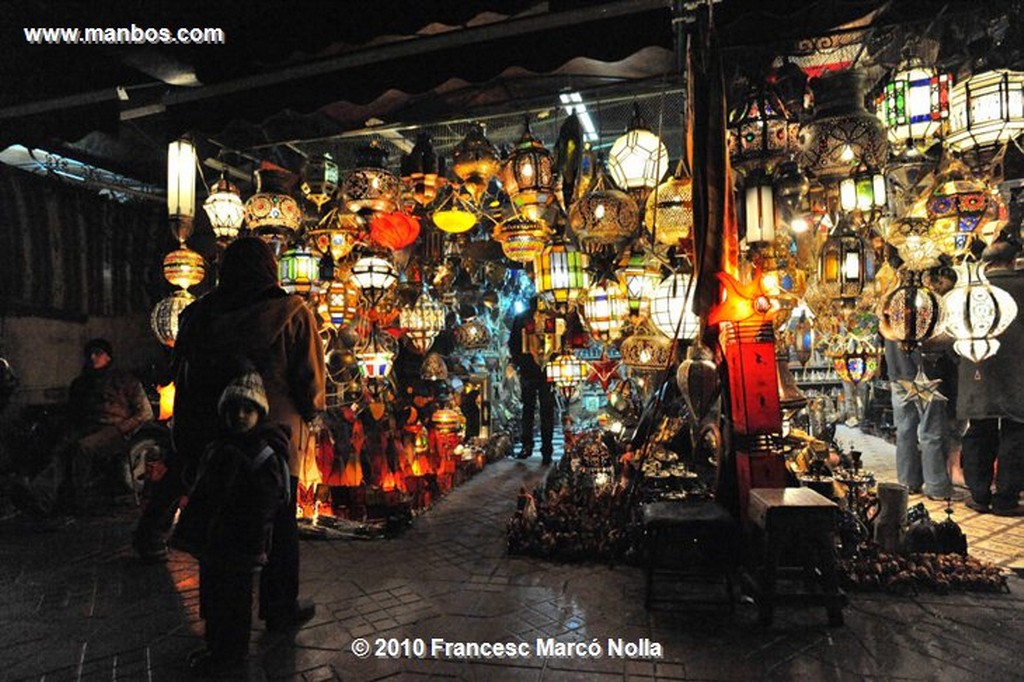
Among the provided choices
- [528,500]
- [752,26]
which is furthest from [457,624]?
[752,26]

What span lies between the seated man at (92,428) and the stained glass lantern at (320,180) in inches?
155

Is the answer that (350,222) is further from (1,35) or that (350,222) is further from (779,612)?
(779,612)

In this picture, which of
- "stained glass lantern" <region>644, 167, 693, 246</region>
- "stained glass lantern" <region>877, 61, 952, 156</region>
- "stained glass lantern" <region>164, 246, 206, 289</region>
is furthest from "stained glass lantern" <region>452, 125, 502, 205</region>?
"stained glass lantern" <region>877, 61, 952, 156</region>

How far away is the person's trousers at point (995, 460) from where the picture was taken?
20.2 feet

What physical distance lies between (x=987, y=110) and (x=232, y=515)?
556 cm

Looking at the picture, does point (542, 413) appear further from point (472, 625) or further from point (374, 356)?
point (472, 625)

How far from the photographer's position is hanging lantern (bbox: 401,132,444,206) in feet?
17.1

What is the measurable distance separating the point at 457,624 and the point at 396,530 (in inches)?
94.5

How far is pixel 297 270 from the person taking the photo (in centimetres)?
540

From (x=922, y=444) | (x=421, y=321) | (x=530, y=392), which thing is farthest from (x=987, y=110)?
(x=530, y=392)

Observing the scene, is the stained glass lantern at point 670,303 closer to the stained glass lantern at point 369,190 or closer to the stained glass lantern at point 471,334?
the stained glass lantern at point 369,190

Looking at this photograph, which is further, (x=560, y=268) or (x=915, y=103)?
(x=560, y=268)

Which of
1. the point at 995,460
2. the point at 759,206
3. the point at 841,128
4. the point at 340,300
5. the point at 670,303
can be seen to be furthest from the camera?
the point at 995,460

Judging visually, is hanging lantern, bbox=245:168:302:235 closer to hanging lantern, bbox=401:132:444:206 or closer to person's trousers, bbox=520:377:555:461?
hanging lantern, bbox=401:132:444:206
